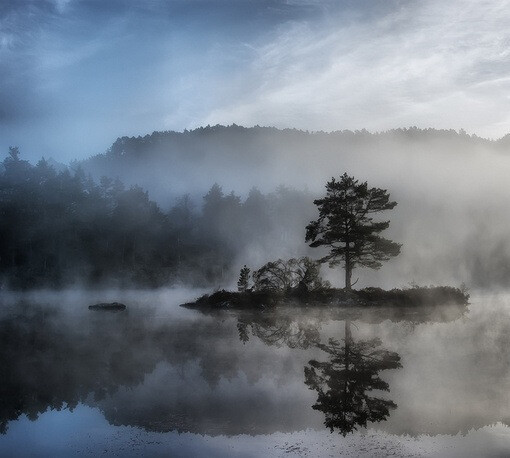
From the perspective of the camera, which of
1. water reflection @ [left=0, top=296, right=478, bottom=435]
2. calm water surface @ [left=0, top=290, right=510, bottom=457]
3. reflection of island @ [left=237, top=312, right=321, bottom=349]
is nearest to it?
calm water surface @ [left=0, top=290, right=510, bottom=457]

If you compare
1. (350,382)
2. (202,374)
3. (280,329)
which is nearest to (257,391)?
(202,374)

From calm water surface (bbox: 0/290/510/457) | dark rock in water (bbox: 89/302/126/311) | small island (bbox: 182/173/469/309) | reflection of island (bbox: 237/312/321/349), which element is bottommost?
calm water surface (bbox: 0/290/510/457)

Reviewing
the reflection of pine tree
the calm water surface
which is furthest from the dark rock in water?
the reflection of pine tree

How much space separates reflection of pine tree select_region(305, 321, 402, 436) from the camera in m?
14.3

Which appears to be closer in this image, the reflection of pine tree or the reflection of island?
the reflection of pine tree

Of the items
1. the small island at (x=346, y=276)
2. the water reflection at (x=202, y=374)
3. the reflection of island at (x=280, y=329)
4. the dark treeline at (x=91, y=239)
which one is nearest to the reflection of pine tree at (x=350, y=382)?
the water reflection at (x=202, y=374)

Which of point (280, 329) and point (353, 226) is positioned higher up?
point (353, 226)

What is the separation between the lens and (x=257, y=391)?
1731 cm

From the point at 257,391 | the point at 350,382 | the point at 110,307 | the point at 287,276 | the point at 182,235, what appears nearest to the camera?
the point at 257,391

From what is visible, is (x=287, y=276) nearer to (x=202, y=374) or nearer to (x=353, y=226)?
(x=353, y=226)

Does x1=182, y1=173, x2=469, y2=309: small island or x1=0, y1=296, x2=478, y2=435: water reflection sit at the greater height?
x1=182, y1=173, x2=469, y2=309: small island

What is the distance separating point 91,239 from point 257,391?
76998mm

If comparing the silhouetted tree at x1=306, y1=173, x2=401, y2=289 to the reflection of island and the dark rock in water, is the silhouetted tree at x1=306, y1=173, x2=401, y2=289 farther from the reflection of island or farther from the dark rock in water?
the dark rock in water

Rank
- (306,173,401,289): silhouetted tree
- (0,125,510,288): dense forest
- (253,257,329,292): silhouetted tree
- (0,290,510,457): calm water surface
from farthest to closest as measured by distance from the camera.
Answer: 1. (0,125,510,288): dense forest
2. (306,173,401,289): silhouetted tree
3. (253,257,329,292): silhouetted tree
4. (0,290,510,457): calm water surface
